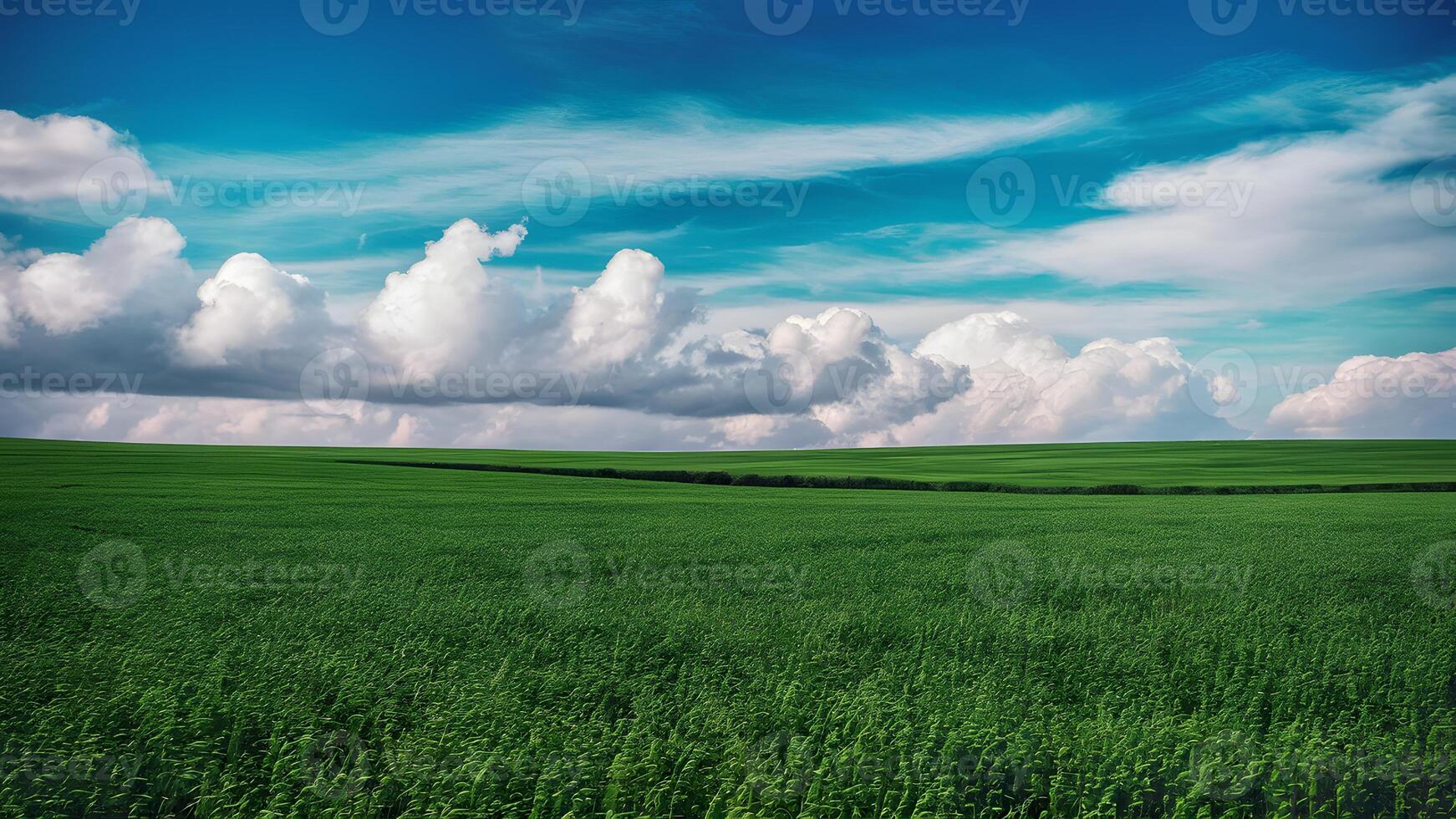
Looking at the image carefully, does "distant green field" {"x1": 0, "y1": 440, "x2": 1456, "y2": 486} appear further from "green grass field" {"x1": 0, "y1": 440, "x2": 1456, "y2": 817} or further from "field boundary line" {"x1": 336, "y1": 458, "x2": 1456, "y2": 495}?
"green grass field" {"x1": 0, "y1": 440, "x2": 1456, "y2": 817}

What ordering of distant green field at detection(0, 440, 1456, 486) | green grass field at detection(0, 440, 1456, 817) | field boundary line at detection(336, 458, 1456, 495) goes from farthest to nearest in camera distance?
distant green field at detection(0, 440, 1456, 486) → field boundary line at detection(336, 458, 1456, 495) → green grass field at detection(0, 440, 1456, 817)

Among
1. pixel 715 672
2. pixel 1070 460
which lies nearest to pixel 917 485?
pixel 1070 460

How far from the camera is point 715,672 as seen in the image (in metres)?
15.2

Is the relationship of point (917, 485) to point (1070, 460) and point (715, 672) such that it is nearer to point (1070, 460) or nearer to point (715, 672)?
point (1070, 460)

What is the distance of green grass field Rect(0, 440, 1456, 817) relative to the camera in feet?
34.8

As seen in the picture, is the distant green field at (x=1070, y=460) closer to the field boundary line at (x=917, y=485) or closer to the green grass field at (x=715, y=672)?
the field boundary line at (x=917, y=485)

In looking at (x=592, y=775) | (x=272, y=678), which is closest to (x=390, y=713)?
(x=272, y=678)

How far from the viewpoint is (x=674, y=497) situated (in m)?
57.2

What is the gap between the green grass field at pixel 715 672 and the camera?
10.6 m

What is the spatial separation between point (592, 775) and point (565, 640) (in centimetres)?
694

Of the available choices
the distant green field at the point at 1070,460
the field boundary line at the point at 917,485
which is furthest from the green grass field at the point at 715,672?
the distant green field at the point at 1070,460

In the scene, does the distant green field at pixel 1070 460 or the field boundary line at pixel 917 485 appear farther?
the distant green field at pixel 1070 460

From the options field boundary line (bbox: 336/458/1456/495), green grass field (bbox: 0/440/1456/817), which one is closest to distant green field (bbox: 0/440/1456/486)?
field boundary line (bbox: 336/458/1456/495)

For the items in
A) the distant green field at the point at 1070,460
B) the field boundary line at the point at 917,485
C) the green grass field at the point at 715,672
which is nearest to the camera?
the green grass field at the point at 715,672
